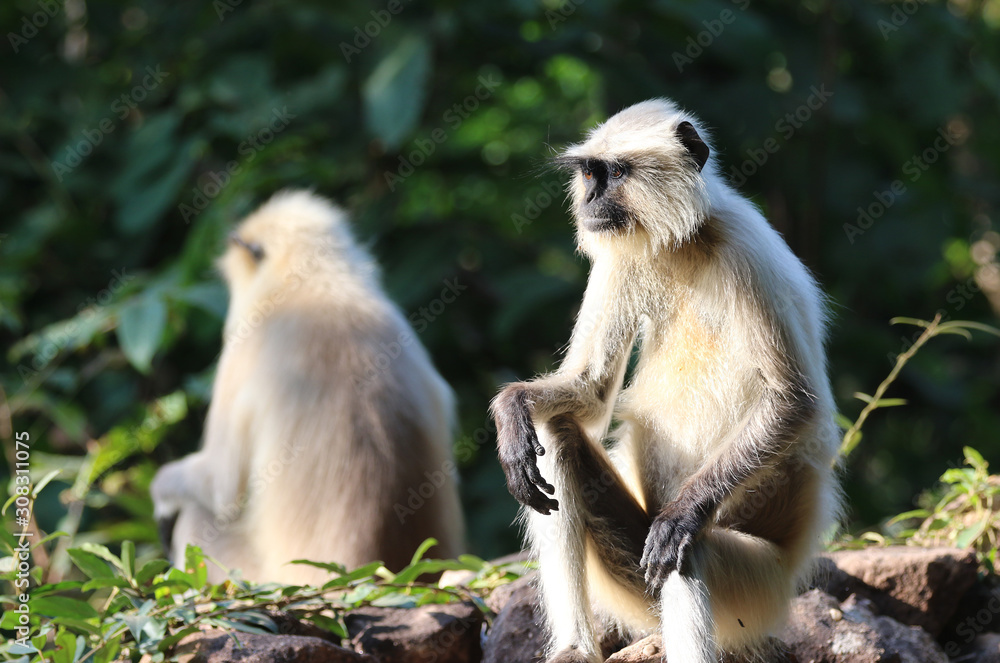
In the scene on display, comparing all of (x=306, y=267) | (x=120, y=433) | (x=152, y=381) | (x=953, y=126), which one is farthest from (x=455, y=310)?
(x=953, y=126)

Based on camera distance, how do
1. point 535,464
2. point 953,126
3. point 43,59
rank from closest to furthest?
1. point 535,464
2. point 43,59
3. point 953,126

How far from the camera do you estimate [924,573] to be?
269 cm

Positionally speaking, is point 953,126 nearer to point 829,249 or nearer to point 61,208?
point 829,249

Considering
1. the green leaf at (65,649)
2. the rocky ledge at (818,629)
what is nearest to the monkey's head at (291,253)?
the rocky ledge at (818,629)

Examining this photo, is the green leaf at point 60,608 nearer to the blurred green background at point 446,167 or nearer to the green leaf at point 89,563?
the green leaf at point 89,563

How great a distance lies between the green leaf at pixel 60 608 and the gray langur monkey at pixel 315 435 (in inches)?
49.0

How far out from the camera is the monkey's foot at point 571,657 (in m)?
2.27

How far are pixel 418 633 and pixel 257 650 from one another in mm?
472

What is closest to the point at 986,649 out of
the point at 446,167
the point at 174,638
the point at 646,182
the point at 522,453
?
the point at 522,453

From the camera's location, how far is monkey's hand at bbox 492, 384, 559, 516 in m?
2.21

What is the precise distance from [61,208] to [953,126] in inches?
242

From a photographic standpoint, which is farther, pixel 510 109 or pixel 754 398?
pixel 510 109

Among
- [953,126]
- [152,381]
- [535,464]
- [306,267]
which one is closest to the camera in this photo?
[535,464]

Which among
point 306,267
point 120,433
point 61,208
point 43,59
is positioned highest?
point 43,59
